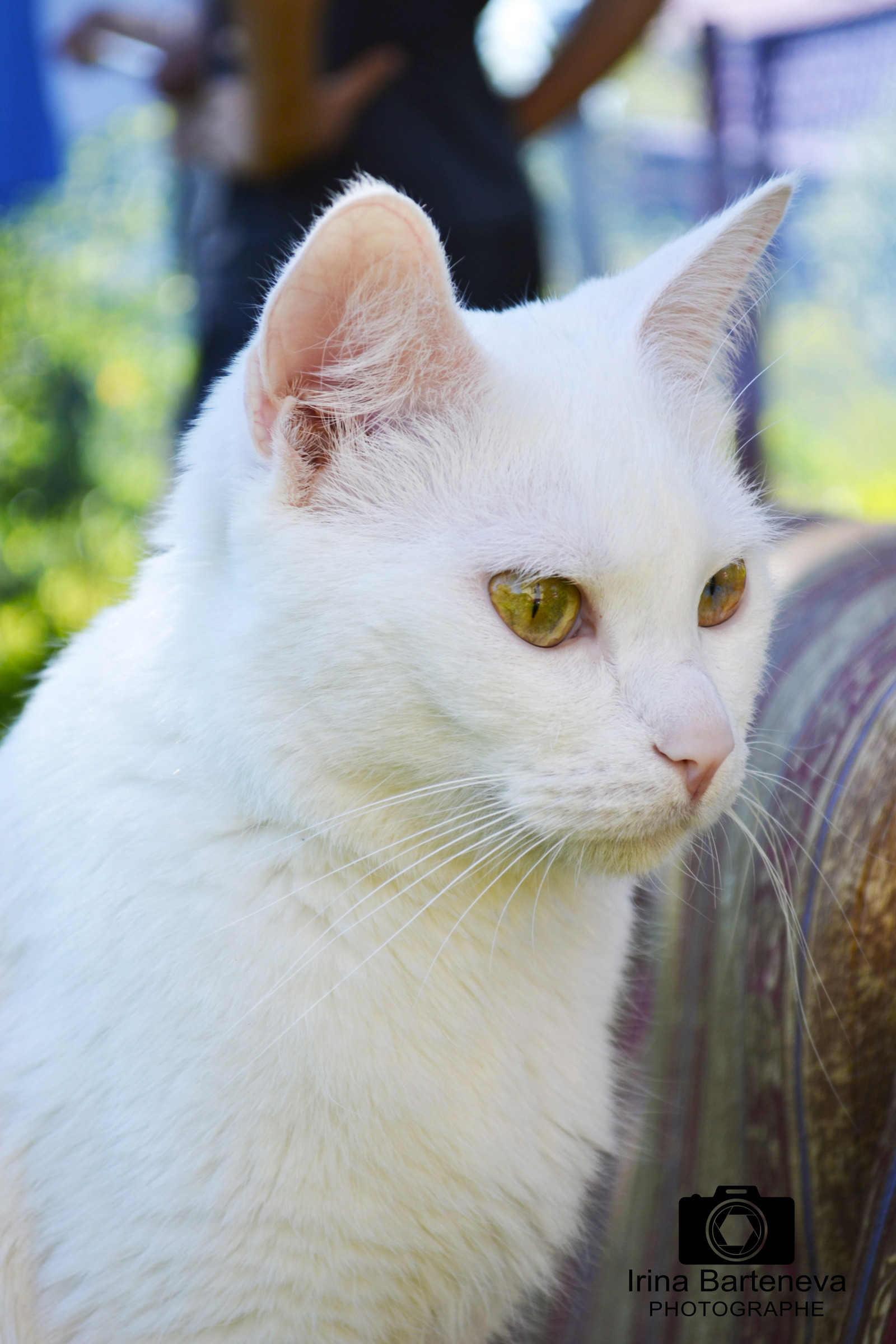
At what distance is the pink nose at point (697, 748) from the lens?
0.83 meters

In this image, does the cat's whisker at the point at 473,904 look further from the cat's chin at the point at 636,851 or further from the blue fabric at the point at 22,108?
the blue fabric at the point at 22,108

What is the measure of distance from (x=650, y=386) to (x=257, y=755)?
1.64ft

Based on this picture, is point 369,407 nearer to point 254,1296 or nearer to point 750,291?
point 750,291

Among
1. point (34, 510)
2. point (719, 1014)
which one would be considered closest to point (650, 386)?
point (719, 1014)

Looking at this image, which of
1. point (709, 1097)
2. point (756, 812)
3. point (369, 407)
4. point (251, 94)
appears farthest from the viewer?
point (251, 94)

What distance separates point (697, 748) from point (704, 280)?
0.49 metres

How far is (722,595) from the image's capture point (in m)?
1.01

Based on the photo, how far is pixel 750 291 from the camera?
3.79 feet

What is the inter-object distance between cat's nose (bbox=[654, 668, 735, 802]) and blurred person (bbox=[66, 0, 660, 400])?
1.16 meters

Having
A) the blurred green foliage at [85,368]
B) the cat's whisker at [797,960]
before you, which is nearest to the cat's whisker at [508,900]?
the cat's whisker at [797,960]

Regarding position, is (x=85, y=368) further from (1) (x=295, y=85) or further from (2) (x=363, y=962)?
(2) (x=363, y=962)

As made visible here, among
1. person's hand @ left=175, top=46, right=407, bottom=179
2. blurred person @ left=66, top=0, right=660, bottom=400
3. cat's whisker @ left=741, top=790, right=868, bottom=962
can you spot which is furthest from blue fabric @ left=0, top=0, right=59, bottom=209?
cat's whisker @ left=741, top=790, right=868, bottom=962

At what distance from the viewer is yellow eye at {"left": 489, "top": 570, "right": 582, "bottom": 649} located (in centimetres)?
87

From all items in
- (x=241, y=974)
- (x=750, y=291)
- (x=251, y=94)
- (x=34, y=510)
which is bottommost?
(x=241, y=974)
